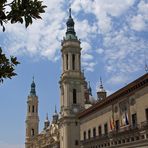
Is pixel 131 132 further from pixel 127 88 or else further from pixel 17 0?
pixel 17 0

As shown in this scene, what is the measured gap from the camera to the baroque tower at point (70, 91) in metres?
63.7

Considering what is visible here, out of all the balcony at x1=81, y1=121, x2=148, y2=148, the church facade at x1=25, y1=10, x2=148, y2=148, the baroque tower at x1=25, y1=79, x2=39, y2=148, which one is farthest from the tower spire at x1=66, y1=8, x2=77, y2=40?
the baroque tower at x1=25, y1=79, x2=39, y2=148

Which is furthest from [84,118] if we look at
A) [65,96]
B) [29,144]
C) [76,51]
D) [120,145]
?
[29,144]

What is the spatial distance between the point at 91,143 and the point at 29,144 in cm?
7195

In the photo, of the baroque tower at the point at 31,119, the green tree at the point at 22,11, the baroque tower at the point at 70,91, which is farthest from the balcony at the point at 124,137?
the baroque tower at the point at 31,119

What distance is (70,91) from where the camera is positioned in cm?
6612

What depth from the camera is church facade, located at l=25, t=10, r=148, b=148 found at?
104ft

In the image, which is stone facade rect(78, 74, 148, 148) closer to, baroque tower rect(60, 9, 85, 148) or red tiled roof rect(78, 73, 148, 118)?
red tiled roof rect(78, 73, 148, 118)

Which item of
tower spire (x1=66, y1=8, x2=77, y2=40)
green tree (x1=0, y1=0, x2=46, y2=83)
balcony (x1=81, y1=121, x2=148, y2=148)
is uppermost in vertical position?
tower spire (x1=66, y1=8, x2=77, y2=40)

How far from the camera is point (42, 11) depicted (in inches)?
233

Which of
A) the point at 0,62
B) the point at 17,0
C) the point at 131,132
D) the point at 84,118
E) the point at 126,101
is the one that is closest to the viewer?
the point at 17,0

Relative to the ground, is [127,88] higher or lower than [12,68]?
higher

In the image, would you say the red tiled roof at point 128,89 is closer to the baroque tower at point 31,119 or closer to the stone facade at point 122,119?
the stone facade at point 122,119

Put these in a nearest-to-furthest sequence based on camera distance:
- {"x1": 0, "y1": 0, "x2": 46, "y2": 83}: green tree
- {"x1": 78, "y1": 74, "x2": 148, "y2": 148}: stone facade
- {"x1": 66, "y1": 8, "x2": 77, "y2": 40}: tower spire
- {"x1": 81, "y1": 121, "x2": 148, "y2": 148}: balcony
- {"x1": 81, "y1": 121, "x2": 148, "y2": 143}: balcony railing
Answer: {"x1": 0, "y1": 0, "x2": 46, "y2": 83}: green tree, {"x1": 81, "y1": 121, "x2": 148, "y2": 148}: balcony, {"x1": 81, "y1": 121, "x2": 148, "y2": 143}: balcony railing, {"x1": 78, "y1": 74, "x2": 148, "y2": 148}: stone facade, {"x1": 66, "y1": 8, "x2": 77, "y2": 40}: tower spire
